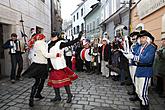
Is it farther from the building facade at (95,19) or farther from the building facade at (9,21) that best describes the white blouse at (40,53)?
the building facade at (95,19)

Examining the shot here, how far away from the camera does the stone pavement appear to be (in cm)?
424

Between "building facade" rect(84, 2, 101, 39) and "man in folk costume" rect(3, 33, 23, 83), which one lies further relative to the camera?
"building facade" rect(84, 2, 101, 39)

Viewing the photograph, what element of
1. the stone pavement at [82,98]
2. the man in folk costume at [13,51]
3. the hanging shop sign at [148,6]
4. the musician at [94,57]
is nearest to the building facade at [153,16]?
the hanging shop sign at [148,6]

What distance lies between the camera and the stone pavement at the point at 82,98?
424 cm

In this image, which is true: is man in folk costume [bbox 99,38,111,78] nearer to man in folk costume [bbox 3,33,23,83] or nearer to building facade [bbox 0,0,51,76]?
building facade [bbox 0,0,51,76]

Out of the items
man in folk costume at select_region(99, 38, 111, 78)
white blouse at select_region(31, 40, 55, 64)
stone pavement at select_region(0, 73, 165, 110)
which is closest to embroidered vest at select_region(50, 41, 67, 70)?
white blouse at select_region(31, 40, 55, 64)

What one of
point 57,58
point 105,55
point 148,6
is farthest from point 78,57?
point 57,58

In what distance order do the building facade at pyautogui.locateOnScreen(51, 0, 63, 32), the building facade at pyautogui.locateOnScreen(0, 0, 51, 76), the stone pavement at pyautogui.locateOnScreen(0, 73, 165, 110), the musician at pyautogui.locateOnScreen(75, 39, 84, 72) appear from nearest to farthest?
the stone pavement at pyautogui.locateOnScreen(0, 73, 165, 110)
the building facade at pyautogui.locateOnScreen(0, 0, 51, 76)
the musician at pyautogui.locateOnScreen(75, 39, 84, 72)
the building facade at pyautogui.locateOnScreen(51, 0, 63, 32)

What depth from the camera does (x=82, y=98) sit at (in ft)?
15.9

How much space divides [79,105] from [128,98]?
4.67 feet

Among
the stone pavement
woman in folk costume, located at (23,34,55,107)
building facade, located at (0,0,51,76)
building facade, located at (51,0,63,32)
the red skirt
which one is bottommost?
the stone pavement

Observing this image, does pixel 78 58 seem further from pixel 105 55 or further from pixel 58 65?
pixel 58 65

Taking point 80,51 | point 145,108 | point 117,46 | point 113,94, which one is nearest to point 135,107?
point 145,108

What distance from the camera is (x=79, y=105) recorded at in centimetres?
435
